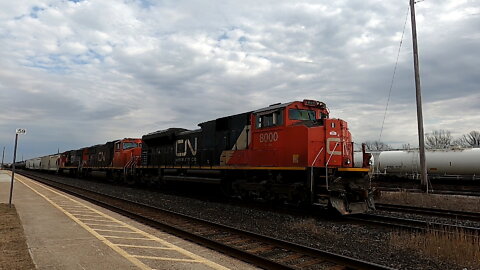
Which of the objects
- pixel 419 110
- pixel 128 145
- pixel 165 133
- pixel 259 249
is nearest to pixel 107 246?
pixel 259 249

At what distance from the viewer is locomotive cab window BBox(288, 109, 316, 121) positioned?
1146 centimetres

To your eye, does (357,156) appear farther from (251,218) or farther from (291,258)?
(291,258)

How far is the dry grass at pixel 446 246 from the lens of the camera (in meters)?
5.91

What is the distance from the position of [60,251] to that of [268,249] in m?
3.67

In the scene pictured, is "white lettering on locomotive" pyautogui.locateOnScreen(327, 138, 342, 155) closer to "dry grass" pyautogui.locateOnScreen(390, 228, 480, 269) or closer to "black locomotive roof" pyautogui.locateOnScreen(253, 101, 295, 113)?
"black locomotive roof" pyautogui.locateOnScreen(253, 101, 295, 113)

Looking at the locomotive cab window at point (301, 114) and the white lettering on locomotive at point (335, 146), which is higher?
the locomotive cab window at point (301, 114)

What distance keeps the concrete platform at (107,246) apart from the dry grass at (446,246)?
338 cm

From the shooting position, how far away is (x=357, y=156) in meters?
28.7

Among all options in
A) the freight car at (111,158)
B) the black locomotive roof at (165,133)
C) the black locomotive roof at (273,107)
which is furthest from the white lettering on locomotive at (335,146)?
the freight car at (111,158)

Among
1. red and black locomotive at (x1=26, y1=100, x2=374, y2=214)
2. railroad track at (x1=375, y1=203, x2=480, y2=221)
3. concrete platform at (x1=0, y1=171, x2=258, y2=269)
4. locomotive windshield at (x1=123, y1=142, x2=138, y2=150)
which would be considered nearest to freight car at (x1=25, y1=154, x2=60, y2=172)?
locomotive windshield at (x1=123, y1=142, x2=138, y2=150)

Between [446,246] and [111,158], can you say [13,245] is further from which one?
[111,158]

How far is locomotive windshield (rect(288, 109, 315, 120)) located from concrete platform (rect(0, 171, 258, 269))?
18.6 feet

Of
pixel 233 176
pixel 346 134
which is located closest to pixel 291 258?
pixel 346 134

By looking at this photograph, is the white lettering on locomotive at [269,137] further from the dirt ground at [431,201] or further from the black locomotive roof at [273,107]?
the dirt ground at [431,201]
